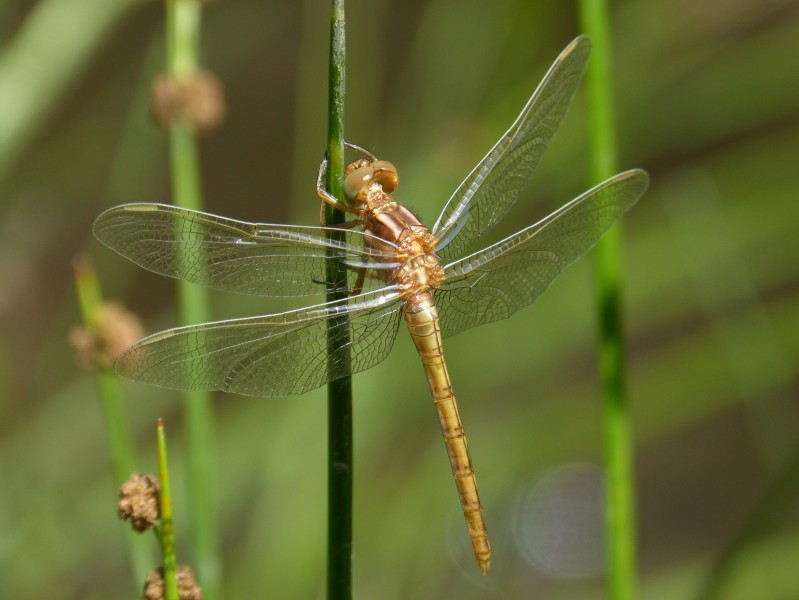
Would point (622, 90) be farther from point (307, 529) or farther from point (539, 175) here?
point (307, 529)

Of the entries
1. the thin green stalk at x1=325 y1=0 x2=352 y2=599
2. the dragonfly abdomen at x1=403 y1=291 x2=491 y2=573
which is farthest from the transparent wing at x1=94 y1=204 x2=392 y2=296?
the thin green stalk at x1=325 y1=0 x2=352 y2=599

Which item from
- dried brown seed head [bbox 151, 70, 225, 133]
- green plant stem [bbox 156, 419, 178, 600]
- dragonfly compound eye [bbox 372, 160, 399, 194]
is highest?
dried brown seed head [bbox 151, 70, 225, 133]

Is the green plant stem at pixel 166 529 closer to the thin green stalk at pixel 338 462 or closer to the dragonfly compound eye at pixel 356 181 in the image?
the thin green stalk at pixel 338 462

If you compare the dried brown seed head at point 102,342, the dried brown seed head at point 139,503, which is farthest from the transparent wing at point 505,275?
the dried brown seed head at point 139,503

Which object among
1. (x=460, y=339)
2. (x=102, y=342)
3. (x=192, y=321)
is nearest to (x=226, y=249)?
(x=192, y=321)

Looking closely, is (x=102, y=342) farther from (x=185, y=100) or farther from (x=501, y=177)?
(x=501, y=177)

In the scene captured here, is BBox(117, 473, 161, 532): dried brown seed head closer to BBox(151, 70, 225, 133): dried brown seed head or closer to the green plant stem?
the green plant stem

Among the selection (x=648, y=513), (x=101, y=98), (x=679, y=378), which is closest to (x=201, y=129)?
(x=679, y=378)
